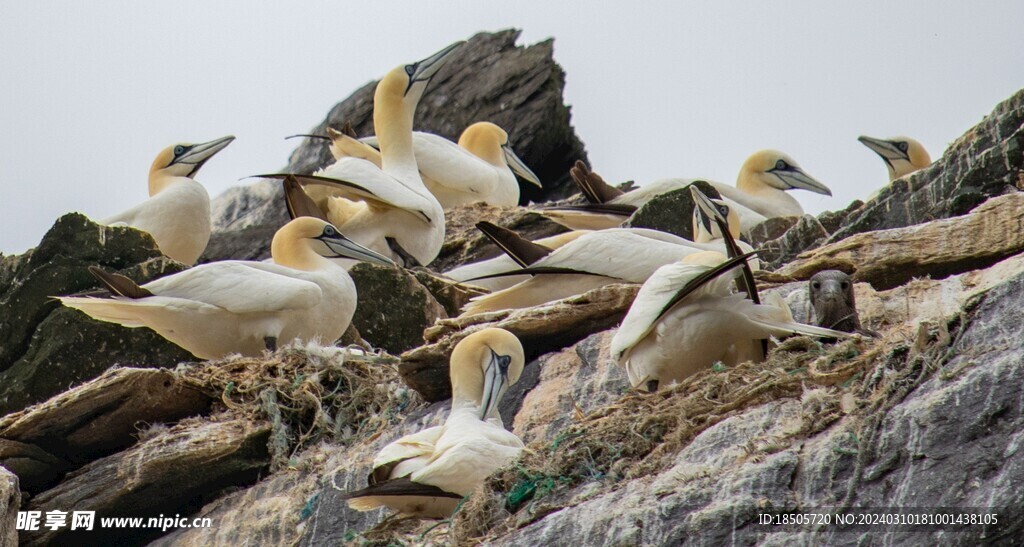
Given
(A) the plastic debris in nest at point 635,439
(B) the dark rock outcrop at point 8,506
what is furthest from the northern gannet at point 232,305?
(A) the plastic debris in nest at point 635,439

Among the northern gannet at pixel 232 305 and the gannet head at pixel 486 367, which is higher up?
the northern gannet at pixel 232 305

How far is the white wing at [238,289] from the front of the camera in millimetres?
10688

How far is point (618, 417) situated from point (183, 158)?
8.51m

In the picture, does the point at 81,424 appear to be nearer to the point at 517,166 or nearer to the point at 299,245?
the point at 299,245

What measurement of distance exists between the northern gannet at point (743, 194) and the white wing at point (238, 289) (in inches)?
154

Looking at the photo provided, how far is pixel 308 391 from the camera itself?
9.94 metres

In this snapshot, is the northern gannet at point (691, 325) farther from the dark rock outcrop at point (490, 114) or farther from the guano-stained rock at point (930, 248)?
the dark rock outcrop at point (490, 114)

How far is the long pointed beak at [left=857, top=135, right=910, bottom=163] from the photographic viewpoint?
16406 millimetres

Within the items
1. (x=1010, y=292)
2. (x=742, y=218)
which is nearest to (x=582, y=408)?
(x=1010, y=292)

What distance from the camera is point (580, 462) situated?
23.1ft

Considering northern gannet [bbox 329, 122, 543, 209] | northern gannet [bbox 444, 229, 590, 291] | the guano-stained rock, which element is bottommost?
the guano-stained rock

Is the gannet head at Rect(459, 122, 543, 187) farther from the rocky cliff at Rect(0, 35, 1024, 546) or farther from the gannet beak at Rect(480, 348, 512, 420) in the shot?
the gannet beak at Rect(480, 348, 512, 420)

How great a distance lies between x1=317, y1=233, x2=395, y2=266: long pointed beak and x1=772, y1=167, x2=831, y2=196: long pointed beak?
516 cm

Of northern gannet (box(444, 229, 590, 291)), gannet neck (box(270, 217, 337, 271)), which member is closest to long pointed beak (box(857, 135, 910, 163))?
northern gannet (box(444, 229, 590, 291))
